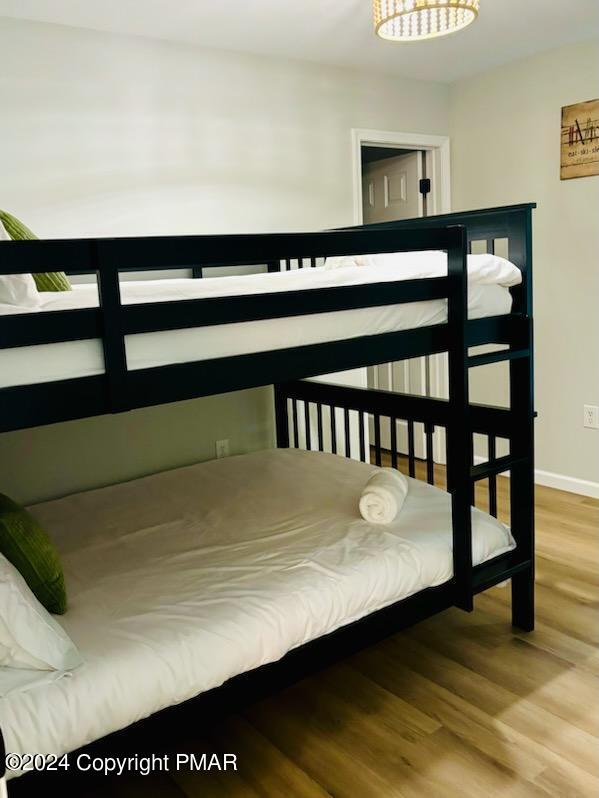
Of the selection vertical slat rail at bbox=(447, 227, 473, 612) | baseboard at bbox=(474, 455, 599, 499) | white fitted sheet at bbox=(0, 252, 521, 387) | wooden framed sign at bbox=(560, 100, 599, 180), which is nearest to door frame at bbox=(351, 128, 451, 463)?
baseboard at bbox=(474, 455, 599, 499)

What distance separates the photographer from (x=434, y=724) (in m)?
1.97

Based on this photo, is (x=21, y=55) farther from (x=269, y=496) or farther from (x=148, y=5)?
(x=269, y=496)

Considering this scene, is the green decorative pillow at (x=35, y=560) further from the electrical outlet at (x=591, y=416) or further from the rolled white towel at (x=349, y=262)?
the electrical outlet at (x=591, y=416)

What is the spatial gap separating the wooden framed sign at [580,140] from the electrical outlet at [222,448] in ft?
7.16

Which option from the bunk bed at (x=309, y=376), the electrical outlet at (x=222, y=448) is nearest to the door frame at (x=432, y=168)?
the bunk bed at (x=309, y=376)

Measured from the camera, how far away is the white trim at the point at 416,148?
3751 millimetres

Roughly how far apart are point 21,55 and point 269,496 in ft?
6.36

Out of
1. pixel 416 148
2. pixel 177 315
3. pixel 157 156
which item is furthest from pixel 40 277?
pixel 416 148

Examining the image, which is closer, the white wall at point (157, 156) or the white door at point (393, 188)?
the white wall at point (157, 156)

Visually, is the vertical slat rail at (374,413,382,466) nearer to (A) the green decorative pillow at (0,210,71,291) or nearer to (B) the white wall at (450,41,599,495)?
(B) the white wall at (450,41,599,495)

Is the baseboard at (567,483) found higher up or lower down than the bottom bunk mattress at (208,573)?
lower down

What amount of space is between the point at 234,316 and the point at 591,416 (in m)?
2.61

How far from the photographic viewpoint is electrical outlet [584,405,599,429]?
3.62 metres

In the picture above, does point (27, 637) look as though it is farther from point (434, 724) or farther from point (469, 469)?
point (469, 469)
